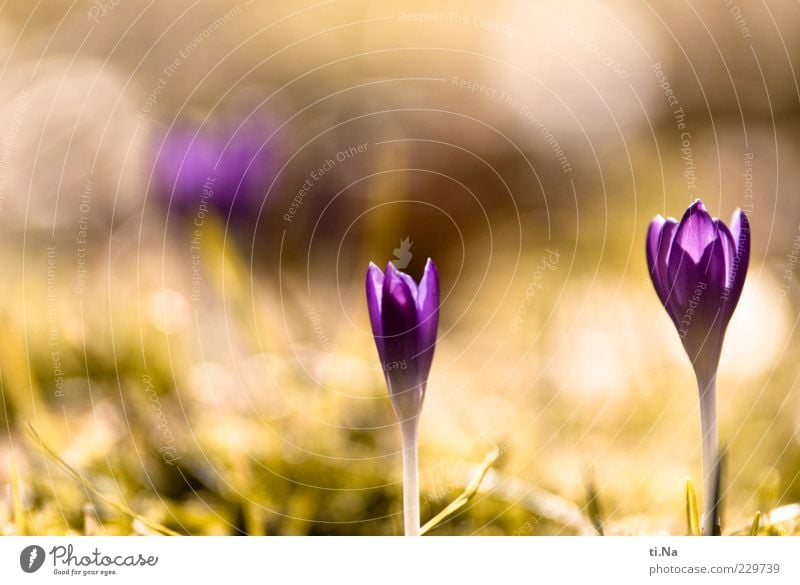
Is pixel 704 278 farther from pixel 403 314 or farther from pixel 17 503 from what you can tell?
pixel 17 503

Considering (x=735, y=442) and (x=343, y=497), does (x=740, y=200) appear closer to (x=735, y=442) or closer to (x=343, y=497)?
(x=735, y=442)

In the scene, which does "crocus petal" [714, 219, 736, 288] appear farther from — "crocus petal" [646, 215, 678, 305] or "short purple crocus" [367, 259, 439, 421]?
"short purple crocus" [367, 259, 439, 421]

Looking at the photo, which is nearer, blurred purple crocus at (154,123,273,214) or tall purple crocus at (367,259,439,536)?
tall purple crocus at (367,259,439,536)

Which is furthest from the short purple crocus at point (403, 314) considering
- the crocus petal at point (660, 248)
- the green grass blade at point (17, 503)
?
the green grass blade at point (17, 503)

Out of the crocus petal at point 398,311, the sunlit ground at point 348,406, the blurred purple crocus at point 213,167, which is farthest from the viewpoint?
the blurred purple crocus at point 213,167

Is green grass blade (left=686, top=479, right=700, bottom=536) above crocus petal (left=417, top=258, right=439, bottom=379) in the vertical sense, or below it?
below

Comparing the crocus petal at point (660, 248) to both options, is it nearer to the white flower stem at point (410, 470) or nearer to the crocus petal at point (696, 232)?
the crocus petal at point (696, 232)

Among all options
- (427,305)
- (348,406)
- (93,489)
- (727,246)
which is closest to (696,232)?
(727,246)

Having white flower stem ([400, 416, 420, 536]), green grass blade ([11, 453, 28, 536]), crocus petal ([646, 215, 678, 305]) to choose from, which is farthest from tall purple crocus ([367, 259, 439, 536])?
green grass blade ([11, 453, 28, 536])
